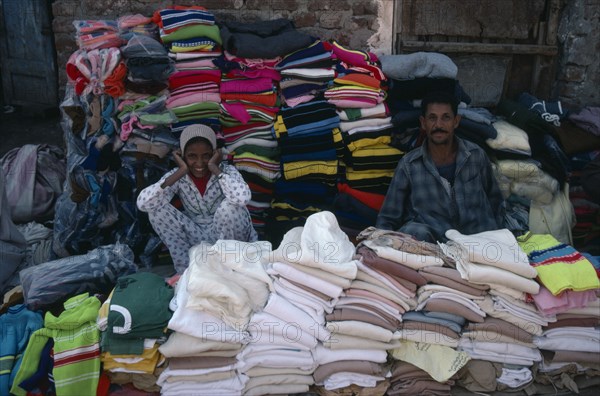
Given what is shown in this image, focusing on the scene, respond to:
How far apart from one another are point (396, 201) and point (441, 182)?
32 centimetres

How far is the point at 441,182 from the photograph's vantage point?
12.8ft

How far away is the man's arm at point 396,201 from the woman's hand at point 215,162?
1126 mm

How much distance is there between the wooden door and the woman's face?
4.68m

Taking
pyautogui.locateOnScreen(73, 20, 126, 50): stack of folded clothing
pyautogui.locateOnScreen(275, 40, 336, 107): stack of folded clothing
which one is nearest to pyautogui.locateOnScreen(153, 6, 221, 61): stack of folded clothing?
pyautogui.locateOnScreen(73, 20, 126, 50): stack of folded clothing

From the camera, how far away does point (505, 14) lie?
5.01m

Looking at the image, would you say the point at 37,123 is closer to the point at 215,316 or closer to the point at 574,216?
the point at 215,316

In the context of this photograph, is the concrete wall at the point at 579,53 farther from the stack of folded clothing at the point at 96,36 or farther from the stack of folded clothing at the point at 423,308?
the stack of folded clothing at the point at 96,36

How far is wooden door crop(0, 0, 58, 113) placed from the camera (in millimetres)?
7535

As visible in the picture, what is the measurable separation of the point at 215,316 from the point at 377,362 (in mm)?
865

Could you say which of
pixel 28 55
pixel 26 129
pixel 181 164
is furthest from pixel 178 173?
pixel 28 55

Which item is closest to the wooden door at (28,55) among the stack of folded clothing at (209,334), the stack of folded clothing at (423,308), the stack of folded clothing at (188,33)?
the stack of folded clothing at (188,33)

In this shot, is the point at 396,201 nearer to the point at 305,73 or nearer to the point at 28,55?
the point at 305,73

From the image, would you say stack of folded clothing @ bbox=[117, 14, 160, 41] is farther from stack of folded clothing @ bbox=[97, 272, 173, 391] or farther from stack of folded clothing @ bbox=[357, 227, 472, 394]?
stack of folded clothing @ bbox=[357, 227, 472, 394]

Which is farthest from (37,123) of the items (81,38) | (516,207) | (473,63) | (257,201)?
(516,207)
